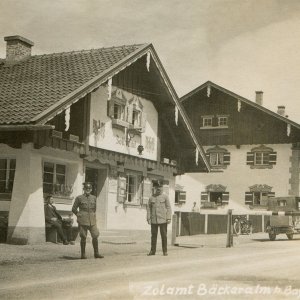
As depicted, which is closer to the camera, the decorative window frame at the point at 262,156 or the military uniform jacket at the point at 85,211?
the military uniform jacket at the point at 85,211

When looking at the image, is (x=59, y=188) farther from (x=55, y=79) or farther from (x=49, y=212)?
(x=55, y=79)

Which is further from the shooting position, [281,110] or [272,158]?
[281,110]

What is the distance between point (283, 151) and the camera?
31.0 metres

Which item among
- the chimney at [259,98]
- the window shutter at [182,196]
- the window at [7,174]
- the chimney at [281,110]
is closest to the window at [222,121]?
the chimney at [259,98]

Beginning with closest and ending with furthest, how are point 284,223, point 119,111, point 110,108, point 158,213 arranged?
point 158,213 < point 110,108 < point 119,111 < point 284,223

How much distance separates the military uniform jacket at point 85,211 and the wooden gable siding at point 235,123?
2118 cm

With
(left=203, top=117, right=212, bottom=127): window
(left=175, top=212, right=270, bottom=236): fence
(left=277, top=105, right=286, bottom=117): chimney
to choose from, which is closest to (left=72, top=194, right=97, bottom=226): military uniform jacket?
(left=175, top=212, right=270, bottom=236): fence

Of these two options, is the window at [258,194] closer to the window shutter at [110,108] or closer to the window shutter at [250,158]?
the window shutter at [250,158]

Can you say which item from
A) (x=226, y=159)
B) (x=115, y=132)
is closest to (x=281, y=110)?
(x=226, y=159)

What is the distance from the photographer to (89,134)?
1540cm

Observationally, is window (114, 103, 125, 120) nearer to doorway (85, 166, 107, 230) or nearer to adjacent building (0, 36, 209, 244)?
adjacent building (0, 36, 209, 244)

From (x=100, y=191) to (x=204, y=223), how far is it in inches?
319

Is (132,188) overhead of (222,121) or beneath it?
beneath

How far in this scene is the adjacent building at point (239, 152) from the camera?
30.9 m
